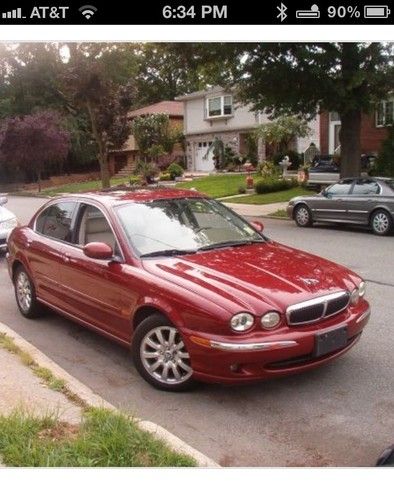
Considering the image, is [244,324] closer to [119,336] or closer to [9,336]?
[119,336]

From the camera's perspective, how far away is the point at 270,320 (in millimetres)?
3568

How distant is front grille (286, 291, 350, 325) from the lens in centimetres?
362

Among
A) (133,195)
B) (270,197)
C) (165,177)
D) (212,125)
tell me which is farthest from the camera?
(212,125)

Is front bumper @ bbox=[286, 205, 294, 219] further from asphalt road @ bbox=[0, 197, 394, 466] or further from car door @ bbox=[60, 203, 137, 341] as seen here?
car door @ bbox=[60, 203, 137, 341]

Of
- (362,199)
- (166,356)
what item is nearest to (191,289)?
(166,356)

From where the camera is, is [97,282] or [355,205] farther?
[355,205]

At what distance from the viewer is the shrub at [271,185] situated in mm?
20875

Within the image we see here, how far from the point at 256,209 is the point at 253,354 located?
13.7m

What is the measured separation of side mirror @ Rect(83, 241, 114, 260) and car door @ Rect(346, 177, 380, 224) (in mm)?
8855
